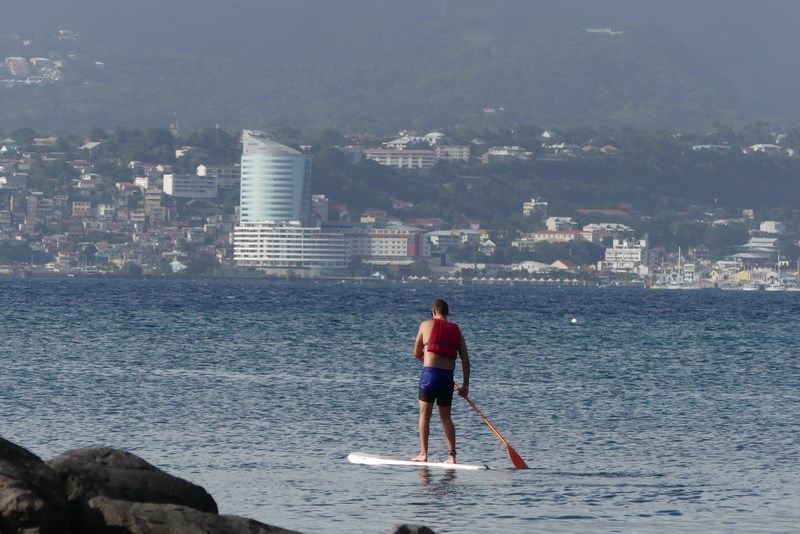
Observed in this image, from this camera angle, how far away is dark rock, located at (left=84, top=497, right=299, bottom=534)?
11.4 meters

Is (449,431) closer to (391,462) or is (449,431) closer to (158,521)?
(391,462)

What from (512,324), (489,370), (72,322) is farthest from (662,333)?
(489,370)

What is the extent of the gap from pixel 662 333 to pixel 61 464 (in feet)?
157

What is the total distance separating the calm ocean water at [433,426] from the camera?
1525cm

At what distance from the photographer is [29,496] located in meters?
11.2

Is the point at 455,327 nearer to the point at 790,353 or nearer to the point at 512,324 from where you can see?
the point at 790,353

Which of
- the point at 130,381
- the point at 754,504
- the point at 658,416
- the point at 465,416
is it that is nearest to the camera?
the point at 754,504

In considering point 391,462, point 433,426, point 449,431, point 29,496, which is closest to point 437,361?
point 449,431

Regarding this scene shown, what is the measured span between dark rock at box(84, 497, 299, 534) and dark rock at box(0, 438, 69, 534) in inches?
11.7

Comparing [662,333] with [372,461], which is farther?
[662,333]

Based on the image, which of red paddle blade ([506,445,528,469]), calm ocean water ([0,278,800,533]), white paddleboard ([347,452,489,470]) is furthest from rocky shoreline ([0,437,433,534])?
red paddle blade ([506,445,528,469])

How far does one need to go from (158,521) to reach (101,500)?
60cm

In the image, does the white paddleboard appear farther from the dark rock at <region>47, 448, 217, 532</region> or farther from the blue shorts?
the dark rock at <region>47, 448, 217, 532</region>

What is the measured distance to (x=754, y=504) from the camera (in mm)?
15664
